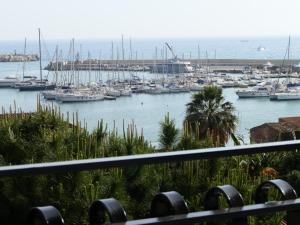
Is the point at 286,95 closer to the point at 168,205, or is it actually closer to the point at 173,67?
the point at 173,67

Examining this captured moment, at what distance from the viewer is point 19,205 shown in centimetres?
1002

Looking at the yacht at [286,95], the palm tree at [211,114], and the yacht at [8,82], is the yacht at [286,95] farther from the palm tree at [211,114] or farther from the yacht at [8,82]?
the palm tree at [211,114]

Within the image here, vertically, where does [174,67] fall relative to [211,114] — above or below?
above

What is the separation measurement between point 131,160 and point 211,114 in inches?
1032

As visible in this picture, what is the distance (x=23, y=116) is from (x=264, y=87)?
73.2 m

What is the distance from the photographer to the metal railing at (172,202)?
1.47 metres

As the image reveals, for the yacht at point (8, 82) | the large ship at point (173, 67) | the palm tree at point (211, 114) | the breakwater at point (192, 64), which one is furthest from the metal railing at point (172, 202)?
the large ship at point (173, 67)

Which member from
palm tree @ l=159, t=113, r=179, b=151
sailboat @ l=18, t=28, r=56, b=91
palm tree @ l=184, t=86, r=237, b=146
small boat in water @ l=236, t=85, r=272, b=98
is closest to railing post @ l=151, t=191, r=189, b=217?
palm tree @ l=159, t=113, r=179, b=151

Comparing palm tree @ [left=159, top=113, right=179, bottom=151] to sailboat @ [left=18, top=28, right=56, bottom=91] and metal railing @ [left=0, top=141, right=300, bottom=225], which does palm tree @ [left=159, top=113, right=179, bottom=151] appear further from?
sailboat @ [left=18, top=28, right=56, bottom=91]

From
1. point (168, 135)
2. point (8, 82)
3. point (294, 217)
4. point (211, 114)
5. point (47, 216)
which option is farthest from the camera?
point (8, 82)

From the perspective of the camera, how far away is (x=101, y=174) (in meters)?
10.5

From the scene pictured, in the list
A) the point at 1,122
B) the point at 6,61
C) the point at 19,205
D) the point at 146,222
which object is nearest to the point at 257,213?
the point at 146,222

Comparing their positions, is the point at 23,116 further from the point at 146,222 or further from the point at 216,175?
the point at 146,222

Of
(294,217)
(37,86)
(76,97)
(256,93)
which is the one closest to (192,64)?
(37,86)
